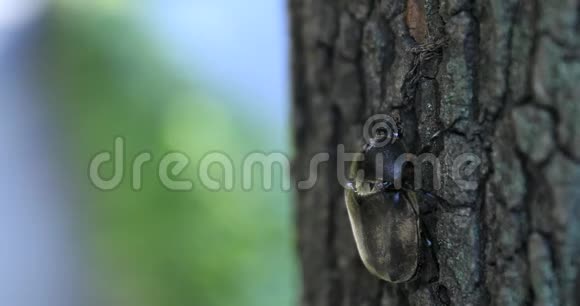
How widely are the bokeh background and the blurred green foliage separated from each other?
13 millimetres

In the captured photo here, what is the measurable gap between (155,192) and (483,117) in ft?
15.1

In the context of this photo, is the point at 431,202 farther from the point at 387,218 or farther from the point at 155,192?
the point at 155,192

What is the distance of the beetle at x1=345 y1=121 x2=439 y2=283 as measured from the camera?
3.83 ft

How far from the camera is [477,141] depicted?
3.29ft

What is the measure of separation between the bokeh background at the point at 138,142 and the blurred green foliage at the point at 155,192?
13 mm

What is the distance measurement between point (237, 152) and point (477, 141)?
439cm

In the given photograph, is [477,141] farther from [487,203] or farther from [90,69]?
[90,69]

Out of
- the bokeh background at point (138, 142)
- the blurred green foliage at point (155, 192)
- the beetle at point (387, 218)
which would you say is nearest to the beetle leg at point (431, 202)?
the beetle at point (387, 218)

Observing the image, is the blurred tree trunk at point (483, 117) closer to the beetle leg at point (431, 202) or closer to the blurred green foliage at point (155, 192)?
the beetle leg at point (431, 202)

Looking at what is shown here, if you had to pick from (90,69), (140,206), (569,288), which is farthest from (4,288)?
(569,288)

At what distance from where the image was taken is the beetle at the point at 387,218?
1166 millimetres

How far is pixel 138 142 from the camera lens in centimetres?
534

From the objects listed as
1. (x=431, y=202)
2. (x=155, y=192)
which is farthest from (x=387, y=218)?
(x=155, y=192)

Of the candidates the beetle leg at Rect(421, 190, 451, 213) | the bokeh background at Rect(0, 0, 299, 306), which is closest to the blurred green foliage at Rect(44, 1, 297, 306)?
the bokeh background at Rect(0, 0, 299, 306)
